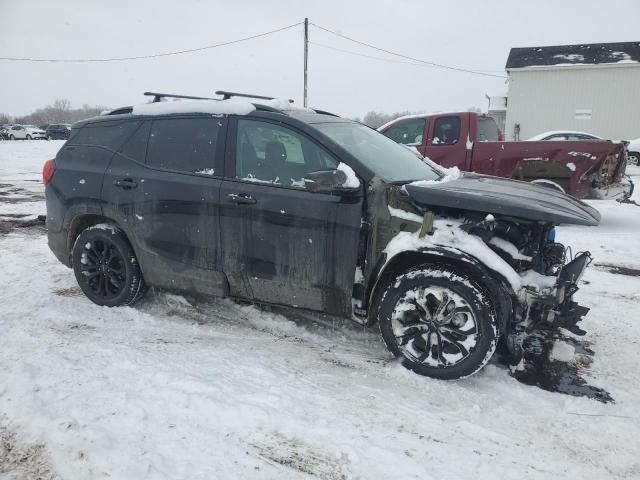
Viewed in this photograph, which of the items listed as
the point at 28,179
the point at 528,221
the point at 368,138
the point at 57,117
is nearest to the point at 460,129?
the point at 368,138

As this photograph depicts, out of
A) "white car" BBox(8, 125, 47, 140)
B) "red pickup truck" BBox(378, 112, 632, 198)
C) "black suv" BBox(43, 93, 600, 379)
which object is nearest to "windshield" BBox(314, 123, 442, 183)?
"black suv" BBox(43, 93, 600, 379)

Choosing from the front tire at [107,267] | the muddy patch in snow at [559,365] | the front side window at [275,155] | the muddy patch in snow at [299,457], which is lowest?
the muddy patch in snow at [299,457]

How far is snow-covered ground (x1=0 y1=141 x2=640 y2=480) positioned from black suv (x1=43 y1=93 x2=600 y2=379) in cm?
34

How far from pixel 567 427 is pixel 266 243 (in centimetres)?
221

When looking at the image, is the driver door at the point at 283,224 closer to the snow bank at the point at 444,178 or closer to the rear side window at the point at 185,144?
the rear side window at the point at 185,144

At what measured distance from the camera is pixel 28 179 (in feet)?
47.5

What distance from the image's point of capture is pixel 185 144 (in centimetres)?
393

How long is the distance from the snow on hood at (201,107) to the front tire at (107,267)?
1.08 meters

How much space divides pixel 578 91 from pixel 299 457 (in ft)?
92.2

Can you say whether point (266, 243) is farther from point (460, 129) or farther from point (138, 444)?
point (460, 129)

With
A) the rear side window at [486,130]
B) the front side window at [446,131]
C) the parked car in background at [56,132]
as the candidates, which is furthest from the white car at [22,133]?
the rear side window at [486,130]

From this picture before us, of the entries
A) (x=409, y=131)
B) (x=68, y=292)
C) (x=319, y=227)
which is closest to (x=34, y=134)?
(x=409, y=131)

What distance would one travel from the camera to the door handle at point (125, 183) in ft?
13.2

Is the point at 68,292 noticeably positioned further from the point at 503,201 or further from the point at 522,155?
the point at 522,155
